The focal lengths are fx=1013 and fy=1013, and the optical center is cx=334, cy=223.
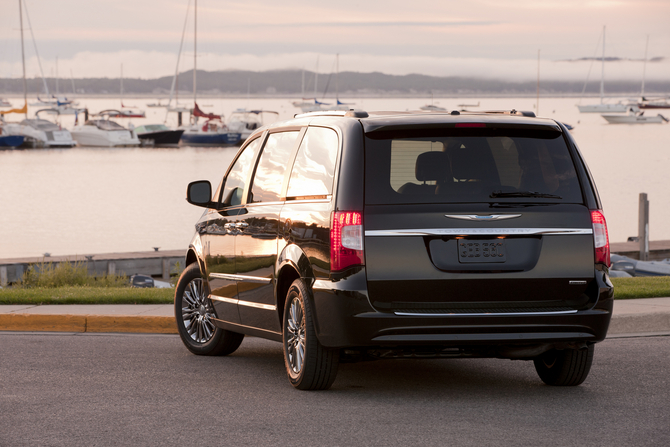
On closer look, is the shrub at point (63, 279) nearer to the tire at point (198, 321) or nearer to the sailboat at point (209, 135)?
the tire at point (198, 321)

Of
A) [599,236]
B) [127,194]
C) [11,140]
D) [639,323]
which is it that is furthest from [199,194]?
[11,140]

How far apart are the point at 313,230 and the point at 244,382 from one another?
5.05 ft

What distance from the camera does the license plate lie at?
6570 mm

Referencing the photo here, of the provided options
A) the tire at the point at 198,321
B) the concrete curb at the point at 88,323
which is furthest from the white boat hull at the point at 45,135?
the tire at the point at 198,321

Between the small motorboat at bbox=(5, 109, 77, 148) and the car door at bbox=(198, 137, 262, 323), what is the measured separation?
108m

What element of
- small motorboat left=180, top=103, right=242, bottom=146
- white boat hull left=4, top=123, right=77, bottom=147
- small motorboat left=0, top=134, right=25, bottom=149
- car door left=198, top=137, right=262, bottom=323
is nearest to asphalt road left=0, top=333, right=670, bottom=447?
car door left=198, top=137, right=262, bottom=323

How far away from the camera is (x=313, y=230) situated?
6898 millimetres

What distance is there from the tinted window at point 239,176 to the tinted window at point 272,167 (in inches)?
8.0

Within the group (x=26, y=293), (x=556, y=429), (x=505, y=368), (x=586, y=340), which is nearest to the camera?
(x=556, y=429)

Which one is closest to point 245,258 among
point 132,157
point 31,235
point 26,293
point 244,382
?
point 244,382

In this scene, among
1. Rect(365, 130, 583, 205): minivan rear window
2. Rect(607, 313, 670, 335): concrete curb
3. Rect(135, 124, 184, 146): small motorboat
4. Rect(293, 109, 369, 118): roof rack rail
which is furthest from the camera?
Rect(135, 124, 184, 146): small motorboat

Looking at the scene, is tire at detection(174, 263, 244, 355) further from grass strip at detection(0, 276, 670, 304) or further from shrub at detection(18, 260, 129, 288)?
shrub at detection(18, 260, 129, 288)

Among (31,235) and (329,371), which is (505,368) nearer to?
(329,371)

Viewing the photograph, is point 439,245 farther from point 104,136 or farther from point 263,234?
point 104,136
